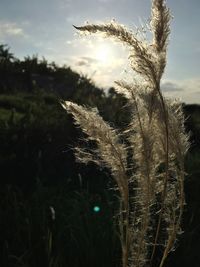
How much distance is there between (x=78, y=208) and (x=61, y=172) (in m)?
2.28

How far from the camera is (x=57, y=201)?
19.5 ft

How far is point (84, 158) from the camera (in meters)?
2.75

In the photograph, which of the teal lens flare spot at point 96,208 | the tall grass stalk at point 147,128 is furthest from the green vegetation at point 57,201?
the tall grass stalk at point 147,128

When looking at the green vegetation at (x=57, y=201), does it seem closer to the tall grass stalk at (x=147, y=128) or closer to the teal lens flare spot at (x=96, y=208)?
the teal lens flare spot at (x=96, y=208)

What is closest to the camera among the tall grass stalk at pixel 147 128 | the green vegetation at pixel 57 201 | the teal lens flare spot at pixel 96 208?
the tall grass stalk at pixel 147 128

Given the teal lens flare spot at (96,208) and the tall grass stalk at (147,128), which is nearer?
the tall grass stalk at (147,128)

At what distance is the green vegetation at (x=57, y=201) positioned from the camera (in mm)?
4844

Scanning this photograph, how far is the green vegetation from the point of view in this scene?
15.9ft

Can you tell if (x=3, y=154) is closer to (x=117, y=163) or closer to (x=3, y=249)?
(x=3, y=249)

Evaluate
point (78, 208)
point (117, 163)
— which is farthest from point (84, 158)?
point (78, 208)

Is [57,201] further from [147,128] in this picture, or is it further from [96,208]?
[147,128]

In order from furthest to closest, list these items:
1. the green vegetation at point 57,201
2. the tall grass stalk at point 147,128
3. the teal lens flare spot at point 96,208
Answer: the teal lens flare spot at point 96,208 < the green vegetation at point 57,201 < the tall grass stalk at point 147,128

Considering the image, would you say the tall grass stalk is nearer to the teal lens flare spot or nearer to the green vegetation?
the green vegetation

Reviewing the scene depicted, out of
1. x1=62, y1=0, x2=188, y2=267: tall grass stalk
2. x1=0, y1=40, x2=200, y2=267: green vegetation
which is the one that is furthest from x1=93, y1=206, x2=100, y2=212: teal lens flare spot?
x1=62, y1=0, x2=188, y2=267: tall grass stalk
